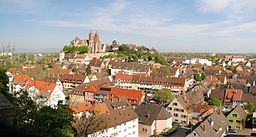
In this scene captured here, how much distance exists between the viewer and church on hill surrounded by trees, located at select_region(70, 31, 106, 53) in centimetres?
7781

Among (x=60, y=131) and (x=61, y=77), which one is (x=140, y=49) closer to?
(x=61, y=77)

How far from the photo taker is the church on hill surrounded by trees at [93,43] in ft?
255

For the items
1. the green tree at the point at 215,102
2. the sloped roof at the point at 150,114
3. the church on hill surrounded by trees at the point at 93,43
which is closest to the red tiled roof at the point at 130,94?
the sloped roof at the point at 150,114

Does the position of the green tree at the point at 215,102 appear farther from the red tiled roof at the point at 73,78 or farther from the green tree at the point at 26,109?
the green tree at the point at 26,109

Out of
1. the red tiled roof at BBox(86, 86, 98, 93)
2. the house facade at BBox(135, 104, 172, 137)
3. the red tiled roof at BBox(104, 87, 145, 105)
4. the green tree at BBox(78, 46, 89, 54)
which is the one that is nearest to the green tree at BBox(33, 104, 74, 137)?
the house facade at BBox(135, 104, 172, 137)

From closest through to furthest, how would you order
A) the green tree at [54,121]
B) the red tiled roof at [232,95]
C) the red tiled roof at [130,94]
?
the green tree at [54,121], the red tiled roof at [130,94], the red tiled roof at [232,95]

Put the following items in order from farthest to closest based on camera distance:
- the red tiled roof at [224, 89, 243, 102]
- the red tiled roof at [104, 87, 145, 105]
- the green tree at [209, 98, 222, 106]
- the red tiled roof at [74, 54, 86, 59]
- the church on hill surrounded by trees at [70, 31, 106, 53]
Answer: the church on hill surrounded by trees at [70, 31, 106, 53], the red tiled roof at [74, 54, 86, 59], the red tiled roof at [224, 89, 243, 102], the green tree at [209, 98, 222, 106], the red tiled roof at [104, 87, 145, 105]

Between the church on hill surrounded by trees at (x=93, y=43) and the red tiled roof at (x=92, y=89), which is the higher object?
the church on hill surrounded by trees at (x=93, y=43)

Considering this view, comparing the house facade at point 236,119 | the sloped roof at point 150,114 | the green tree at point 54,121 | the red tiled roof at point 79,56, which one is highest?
the red tiled roof at point 79,56

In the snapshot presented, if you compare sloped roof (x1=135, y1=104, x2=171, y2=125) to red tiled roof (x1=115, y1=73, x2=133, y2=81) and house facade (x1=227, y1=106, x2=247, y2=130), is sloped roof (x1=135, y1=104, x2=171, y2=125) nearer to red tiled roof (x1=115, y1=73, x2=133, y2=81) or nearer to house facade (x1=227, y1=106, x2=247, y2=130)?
house facade (x1=227, y1=106, x2=247, y2=130)

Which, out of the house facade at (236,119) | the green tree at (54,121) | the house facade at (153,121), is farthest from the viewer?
the house facade at (236,119)

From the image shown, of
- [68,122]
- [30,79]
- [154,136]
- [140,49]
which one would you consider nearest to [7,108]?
[68,122]

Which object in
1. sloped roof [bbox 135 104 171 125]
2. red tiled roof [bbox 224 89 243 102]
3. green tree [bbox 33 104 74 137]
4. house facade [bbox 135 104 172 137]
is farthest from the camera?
red tiled roof [bbox 224 89 243 102]

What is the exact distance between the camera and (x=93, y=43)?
78.7 meters
